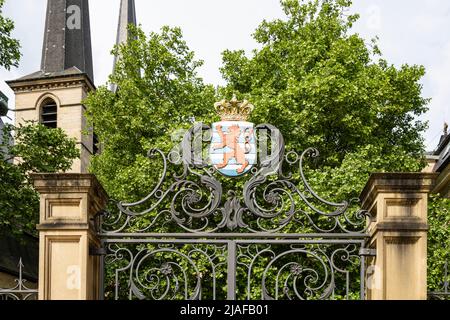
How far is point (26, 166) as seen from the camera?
18562 mm

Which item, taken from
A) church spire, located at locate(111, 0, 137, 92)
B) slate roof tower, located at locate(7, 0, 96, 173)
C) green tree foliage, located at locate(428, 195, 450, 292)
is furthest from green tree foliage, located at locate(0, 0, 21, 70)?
church spire, located at locate(111, 0, 137, 92)

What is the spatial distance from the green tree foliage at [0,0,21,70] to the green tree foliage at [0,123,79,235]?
1680 millimetres

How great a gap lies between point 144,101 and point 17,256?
9951 mm

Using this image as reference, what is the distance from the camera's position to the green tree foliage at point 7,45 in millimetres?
17875

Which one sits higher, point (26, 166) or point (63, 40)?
point (63, 40)

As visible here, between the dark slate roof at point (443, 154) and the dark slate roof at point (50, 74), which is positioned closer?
the dark slate roof at point (443, 154)

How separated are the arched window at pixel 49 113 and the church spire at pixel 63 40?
1805mm

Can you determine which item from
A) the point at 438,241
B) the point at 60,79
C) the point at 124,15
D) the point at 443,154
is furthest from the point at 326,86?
the point at 124,15

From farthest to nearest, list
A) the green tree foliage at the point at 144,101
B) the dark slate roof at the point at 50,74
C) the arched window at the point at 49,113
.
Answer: the arched window at the point at 49,113 → the dark slate roof at the point at 50,74 → the green tree foliage at the point at 144,101

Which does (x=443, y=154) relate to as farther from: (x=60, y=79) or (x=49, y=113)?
(x=49, y=113)

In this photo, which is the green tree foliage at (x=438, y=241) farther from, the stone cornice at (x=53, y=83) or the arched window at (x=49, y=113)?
the arched window at (x=49, y=113)

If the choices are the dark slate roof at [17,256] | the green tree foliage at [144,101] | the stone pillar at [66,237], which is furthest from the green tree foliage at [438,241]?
the dark slate roof at [17,256]
